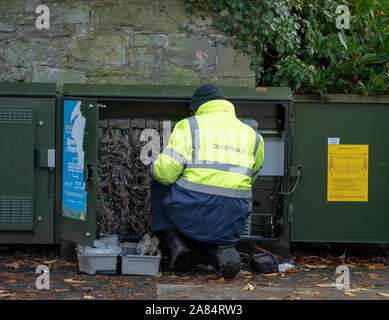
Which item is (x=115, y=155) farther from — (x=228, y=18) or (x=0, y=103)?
(x=228, y=18)

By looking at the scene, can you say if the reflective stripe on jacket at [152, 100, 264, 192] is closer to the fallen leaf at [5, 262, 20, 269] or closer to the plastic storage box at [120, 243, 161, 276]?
the plastic storage box at [120, 243, 161, 276]

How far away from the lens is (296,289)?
225 inches

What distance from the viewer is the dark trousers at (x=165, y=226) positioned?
20.0 feet

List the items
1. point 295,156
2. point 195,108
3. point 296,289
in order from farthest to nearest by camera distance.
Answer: point 295,156 < point 195,108 < point 296,289

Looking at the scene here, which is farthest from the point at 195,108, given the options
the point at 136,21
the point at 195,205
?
the point at 136,21

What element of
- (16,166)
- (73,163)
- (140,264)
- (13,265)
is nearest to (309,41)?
(73,163)

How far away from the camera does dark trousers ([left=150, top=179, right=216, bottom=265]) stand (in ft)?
20.0

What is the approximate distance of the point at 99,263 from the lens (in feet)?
20.0

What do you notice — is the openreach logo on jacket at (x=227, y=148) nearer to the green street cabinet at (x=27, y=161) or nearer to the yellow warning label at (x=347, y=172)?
the yellow warning label at (x=347, y=172)

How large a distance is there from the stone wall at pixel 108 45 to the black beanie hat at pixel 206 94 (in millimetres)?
954

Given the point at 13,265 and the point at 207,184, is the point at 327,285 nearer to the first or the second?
the point at 207,184

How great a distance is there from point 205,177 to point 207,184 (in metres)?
0.06

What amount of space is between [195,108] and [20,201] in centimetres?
193

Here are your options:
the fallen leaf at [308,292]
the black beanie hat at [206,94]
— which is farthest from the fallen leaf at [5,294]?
the black beanie hat at [206,94]
